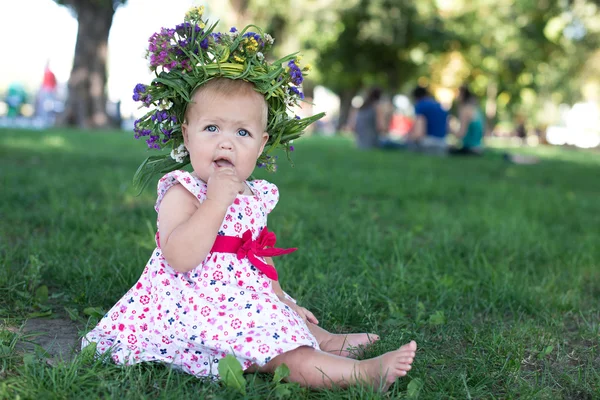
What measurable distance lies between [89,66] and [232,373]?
789 inches

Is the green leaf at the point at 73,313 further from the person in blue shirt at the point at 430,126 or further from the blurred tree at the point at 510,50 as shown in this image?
the blurred tree at the point at 510,50

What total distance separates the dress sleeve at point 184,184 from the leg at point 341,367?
638 millimetres

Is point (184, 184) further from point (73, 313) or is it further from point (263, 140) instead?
point (73, 313)

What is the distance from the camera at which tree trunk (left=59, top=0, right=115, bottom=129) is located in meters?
19.9

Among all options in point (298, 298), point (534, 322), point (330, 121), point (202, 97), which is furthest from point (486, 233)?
point (330, 121)

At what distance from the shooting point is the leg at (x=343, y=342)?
234cm

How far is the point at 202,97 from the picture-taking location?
2287mm

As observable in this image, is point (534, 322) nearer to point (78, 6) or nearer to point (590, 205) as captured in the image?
point (590, 205)

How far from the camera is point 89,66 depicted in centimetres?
2025

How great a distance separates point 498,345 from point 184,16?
1749 mm

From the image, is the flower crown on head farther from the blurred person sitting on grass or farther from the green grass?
the green grass

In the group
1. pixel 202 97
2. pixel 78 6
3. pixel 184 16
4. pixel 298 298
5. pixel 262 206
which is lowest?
pixel 298 298

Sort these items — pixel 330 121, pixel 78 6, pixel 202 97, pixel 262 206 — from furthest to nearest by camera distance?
pixel 330 121 → pixel 78 6 → pixel 262 206 → pixel 202 97

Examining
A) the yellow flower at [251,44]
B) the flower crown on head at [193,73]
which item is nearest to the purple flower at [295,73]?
the flower crown on head at [193,73]
